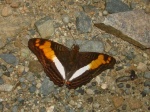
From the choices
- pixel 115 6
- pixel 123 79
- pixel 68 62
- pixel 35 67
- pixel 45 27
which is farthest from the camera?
pixel 115 6

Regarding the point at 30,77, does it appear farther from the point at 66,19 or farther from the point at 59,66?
the point at 66,19

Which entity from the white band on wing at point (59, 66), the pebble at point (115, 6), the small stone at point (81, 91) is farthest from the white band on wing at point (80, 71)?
the pebble at point (115, 6)

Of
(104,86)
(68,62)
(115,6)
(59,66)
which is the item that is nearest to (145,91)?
(104,86)

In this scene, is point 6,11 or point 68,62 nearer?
point 68,62

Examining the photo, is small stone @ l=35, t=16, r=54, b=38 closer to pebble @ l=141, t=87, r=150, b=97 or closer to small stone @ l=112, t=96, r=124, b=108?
small stone @ l=112, t=96, r=124, b=108

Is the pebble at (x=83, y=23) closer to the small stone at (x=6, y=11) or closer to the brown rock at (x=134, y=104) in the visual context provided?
the small stone at (x=6, y=11)

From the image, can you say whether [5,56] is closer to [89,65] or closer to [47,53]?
[47,53]

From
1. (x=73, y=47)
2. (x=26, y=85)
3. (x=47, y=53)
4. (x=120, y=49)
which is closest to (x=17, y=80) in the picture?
(x=26, y=85)
